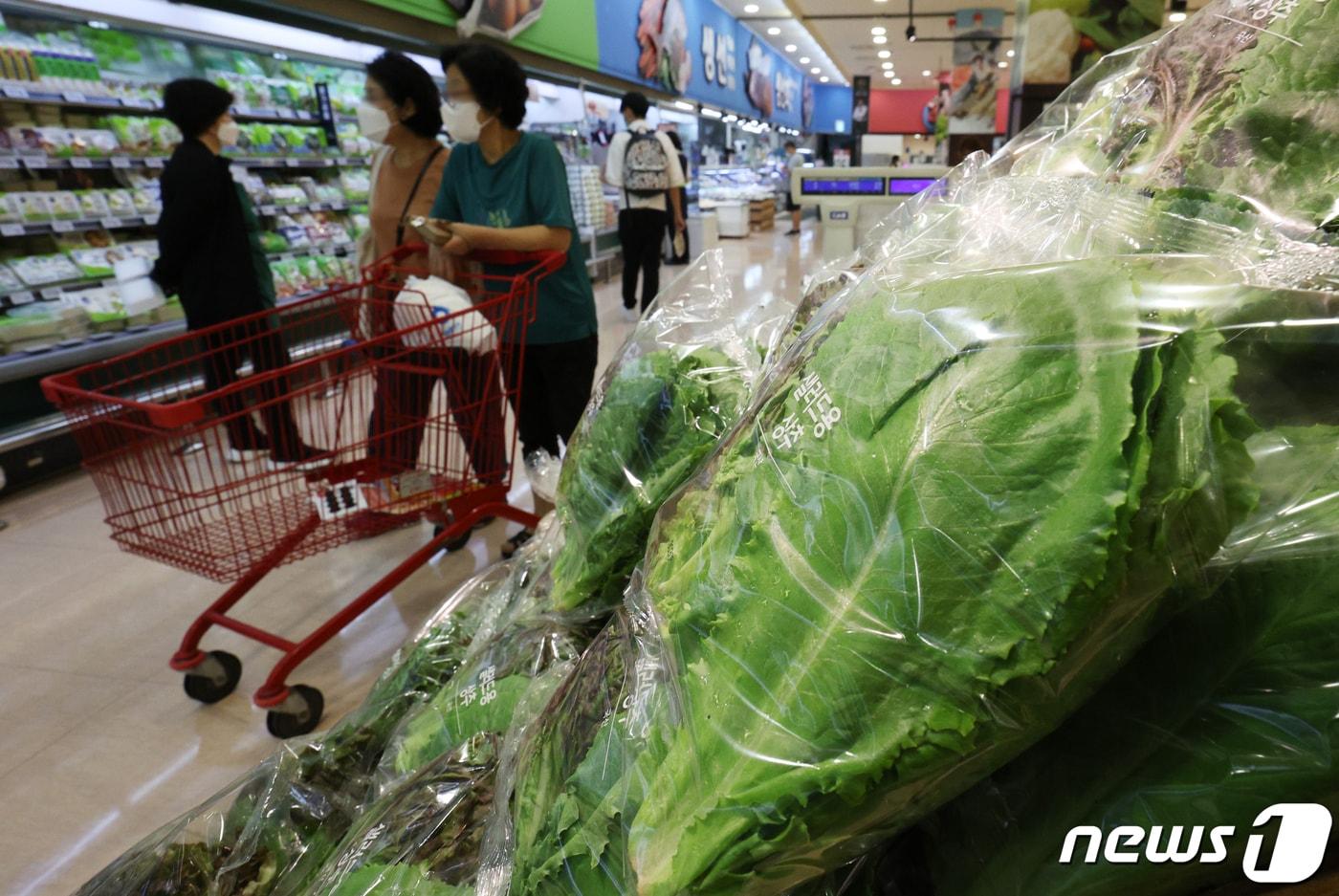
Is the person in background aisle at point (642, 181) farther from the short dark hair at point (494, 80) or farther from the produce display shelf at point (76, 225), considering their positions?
the short dark hair at point (494, 80)

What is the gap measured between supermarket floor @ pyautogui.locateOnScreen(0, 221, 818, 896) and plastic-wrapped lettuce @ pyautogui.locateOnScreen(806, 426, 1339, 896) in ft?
6.62

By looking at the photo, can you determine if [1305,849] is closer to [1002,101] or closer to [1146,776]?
[1146,776]

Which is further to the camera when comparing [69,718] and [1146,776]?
[69,718]

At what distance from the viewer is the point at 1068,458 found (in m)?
0.39

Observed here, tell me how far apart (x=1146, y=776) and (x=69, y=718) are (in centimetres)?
270

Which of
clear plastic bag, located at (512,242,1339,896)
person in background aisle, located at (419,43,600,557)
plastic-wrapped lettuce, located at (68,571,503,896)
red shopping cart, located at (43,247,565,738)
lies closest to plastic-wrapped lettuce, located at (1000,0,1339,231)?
clear plastic bag, located at (512,242,1339,896)

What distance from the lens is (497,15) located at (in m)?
6.65

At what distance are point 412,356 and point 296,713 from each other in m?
1.01

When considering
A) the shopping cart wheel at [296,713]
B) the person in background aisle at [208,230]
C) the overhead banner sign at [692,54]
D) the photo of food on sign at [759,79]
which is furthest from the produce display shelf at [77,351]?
the photo of food on sign at [759,79]

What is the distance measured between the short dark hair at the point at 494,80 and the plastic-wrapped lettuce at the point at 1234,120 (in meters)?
2.15

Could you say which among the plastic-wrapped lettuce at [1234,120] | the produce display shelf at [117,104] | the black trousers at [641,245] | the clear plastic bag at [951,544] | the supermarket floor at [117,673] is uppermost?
the produce display shelf at [117,104]

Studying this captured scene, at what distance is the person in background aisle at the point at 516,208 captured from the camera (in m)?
2.59

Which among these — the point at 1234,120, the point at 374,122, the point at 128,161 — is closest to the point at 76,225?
the point at 128,161

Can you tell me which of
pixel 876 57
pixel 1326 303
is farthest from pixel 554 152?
pixel 876 57
